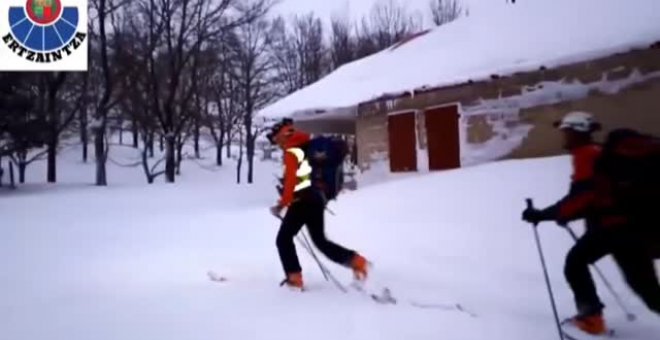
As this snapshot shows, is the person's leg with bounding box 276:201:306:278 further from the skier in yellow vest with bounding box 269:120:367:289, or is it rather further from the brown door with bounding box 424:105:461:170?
the brown door with bounding box 424:105:461:170

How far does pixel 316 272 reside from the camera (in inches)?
264

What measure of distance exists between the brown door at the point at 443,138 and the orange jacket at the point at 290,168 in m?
8.48

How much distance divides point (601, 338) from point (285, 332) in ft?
7.74

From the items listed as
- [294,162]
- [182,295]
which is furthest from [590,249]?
[182,295]

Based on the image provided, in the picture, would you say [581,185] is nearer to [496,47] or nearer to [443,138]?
[443,138]

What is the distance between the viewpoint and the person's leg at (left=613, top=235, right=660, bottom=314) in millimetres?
3949

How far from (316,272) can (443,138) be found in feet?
26.3

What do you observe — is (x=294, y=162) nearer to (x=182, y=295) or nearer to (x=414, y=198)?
(x=182, y=295)

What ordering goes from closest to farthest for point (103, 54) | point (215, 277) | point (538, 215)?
point (538, 215)
point (215, 277)
point (103, 54)

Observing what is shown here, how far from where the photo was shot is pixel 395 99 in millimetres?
14828

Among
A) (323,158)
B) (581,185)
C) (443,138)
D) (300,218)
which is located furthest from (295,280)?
(443,138)

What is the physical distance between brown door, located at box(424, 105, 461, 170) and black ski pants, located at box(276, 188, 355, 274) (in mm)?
8532

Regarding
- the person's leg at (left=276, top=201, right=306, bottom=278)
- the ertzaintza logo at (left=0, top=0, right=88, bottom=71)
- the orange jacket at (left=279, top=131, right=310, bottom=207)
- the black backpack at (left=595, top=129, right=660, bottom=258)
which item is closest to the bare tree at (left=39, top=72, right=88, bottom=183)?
the ertzaintza logo at (left=0, top=0, right=88, bottom=71)

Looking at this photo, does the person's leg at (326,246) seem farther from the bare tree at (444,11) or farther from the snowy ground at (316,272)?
the bare tree at (444,11)
